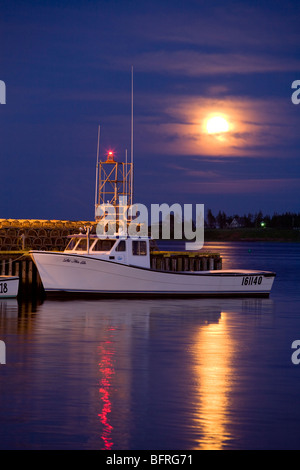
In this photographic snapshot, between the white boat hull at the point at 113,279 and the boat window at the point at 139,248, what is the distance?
673mm

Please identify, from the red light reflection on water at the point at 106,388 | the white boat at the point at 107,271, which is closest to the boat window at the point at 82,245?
the white boat at the point at 107,271

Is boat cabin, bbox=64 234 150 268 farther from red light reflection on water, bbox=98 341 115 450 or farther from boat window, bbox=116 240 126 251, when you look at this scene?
red light reflection on water, bbox=98 341 115 450

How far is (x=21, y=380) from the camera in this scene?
1620cm

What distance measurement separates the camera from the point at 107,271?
105 feet

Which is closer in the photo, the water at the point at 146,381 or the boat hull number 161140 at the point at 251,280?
the water at the point at 146,381

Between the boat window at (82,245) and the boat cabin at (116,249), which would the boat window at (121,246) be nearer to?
the boat cabin at (116,249)

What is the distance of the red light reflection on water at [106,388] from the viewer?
475 inches

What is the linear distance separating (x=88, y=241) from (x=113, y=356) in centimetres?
1291

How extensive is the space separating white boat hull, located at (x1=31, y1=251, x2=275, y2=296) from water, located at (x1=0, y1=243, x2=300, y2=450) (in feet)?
8.48

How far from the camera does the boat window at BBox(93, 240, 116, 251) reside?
32469 millimetres

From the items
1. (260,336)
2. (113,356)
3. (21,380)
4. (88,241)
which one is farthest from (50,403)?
(88,241)

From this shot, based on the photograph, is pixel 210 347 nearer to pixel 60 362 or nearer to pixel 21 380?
pixel 60 362

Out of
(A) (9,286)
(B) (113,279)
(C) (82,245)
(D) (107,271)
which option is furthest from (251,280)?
(A) (9,286)
